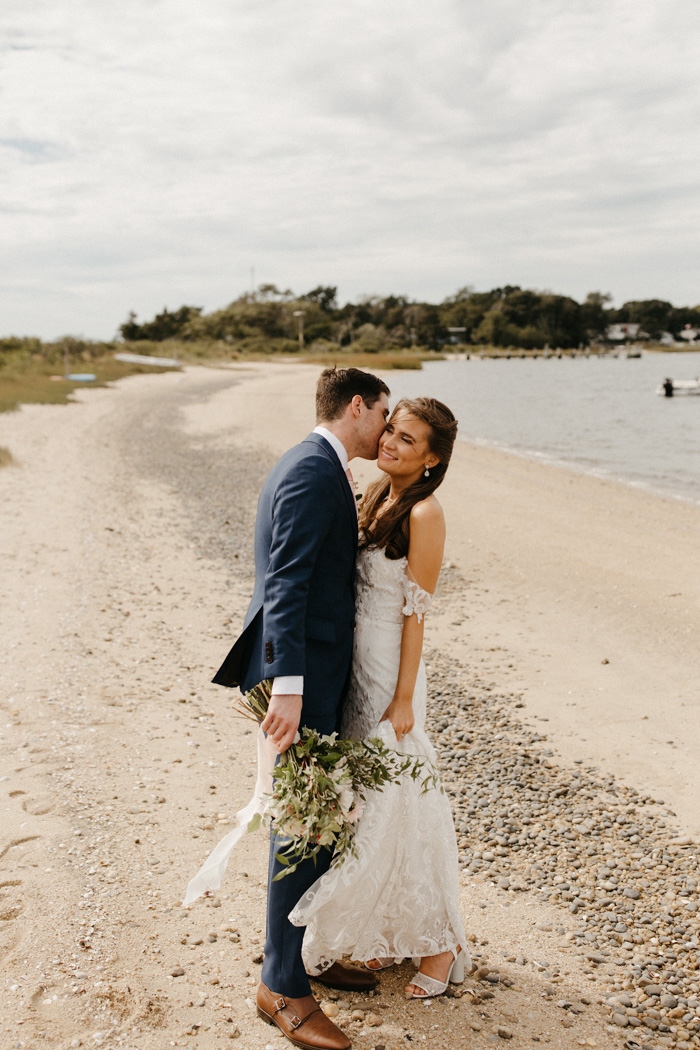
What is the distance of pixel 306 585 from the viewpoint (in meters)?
2.65

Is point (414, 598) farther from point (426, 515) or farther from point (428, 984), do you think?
point (428, 984)

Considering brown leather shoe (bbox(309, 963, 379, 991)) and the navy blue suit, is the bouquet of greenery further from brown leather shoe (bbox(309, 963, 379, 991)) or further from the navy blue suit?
brown leather shoe (bbox(309, 963, 379, 991))

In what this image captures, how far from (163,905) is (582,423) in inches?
1372

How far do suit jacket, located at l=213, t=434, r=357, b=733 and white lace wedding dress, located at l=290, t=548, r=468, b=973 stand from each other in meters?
0.16

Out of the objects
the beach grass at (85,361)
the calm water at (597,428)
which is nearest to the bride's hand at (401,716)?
the beach grass at (85,361)

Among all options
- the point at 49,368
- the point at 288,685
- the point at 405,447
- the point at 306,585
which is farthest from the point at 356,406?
the point at 49,368

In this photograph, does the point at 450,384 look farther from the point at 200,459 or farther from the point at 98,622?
the point at 98,622

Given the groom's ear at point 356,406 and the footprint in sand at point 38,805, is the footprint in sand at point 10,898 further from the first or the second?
the groom's ear at point 356,406

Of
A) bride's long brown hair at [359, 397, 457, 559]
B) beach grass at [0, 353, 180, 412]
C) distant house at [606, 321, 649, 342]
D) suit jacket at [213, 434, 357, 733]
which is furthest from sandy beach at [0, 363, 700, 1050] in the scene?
distant house at [606, 321, 649, 342]

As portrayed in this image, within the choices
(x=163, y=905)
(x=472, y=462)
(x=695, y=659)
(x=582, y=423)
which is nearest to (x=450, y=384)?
(x=582, y=423)

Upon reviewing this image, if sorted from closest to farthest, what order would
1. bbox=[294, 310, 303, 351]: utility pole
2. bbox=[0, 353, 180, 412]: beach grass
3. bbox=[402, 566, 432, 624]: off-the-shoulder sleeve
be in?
bbox=[402, 566, 432, 624]: off-the-shoulder sleeve, bbox=[0, 353, 180, 412]: beach grass, bbox=[294, 310, 303, 351]: utility pole

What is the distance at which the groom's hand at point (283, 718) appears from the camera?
267cm

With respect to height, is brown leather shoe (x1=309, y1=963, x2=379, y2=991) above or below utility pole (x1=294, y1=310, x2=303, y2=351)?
below

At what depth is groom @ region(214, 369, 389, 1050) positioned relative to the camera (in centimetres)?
265
